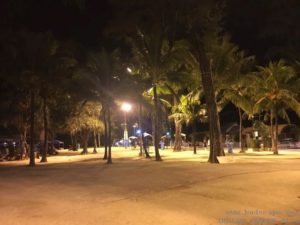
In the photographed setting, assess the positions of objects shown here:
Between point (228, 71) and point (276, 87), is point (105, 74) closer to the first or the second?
point (228, 71)

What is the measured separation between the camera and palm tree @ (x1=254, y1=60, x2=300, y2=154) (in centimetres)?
3055

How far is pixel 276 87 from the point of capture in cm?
3095

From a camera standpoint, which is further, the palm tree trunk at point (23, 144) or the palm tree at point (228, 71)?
the palm tree trunk at point (23, 144)

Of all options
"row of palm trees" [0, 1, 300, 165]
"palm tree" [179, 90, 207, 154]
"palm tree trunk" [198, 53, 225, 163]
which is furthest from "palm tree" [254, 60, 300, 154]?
"palm tree trunk" [198, 53, 225, 163]

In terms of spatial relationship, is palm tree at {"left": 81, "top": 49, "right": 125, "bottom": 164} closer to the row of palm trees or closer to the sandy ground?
the row of palm trees

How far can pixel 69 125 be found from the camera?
39.4 metres

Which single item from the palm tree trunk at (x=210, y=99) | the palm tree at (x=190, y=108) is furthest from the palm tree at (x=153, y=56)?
the palm tree at (x=190, y=108)

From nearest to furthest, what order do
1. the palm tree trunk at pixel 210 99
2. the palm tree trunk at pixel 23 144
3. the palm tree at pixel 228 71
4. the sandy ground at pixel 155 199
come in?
the sandy ground at pixel 155 199 < the palm tree trunk at pixel 210 99 < the palm tree at pixel 228 71 < the palm tree trunk at pixel 23 144

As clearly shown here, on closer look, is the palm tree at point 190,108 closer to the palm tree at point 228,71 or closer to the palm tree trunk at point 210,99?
the palm tree at point 228,71

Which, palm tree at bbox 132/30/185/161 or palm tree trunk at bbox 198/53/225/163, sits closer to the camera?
palm tree trunk at bbox 198/53/225/163

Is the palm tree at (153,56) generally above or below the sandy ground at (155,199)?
above

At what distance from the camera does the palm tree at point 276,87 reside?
30.5 m

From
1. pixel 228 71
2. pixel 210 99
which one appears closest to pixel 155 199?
pixel 210 99

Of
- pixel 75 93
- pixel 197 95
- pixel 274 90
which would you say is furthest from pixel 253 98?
pixel 75 93
